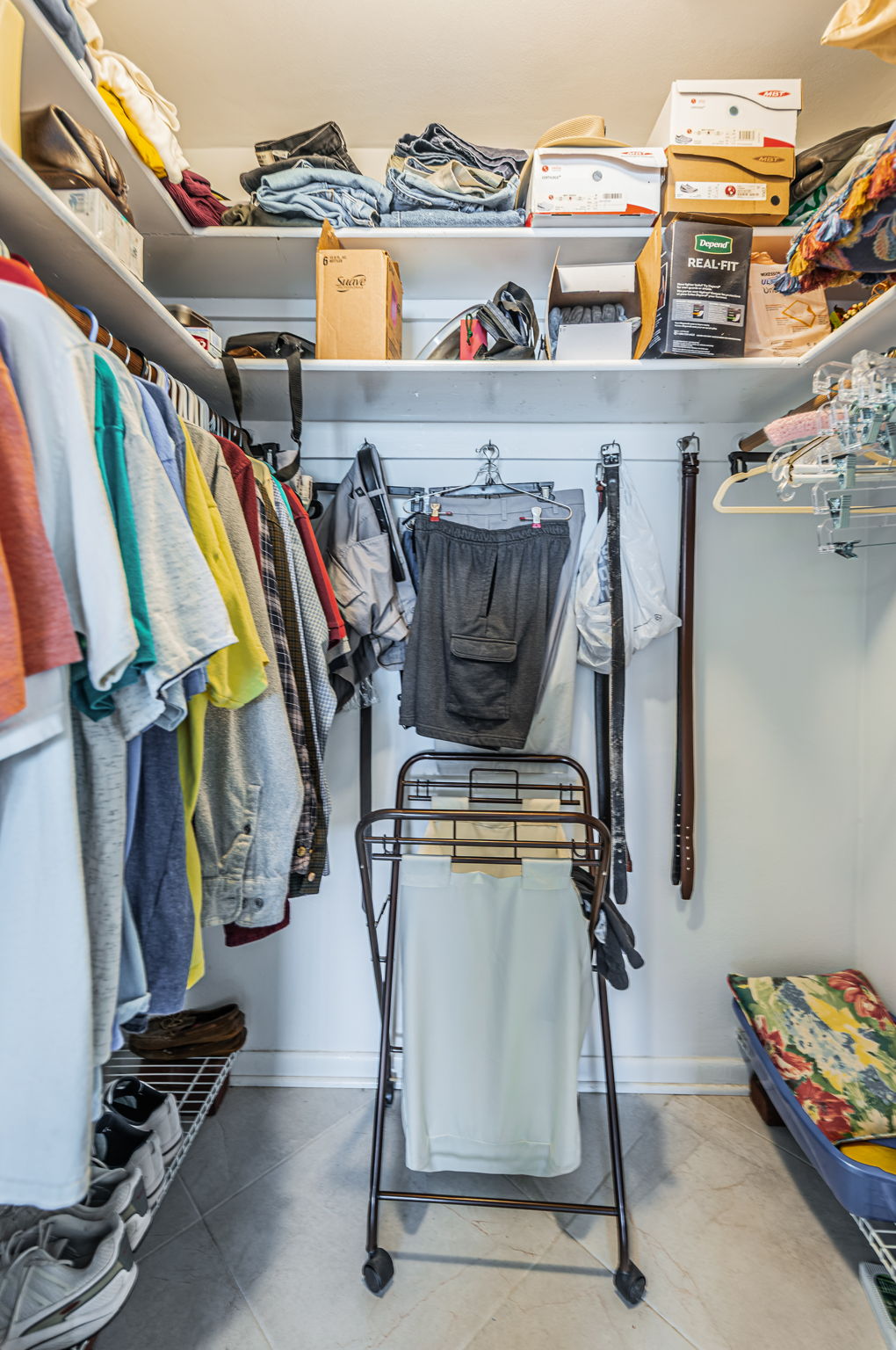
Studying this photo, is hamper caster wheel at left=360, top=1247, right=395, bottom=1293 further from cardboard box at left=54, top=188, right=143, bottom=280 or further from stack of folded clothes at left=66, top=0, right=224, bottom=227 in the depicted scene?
stack of folded clothes at left=66, top=0, right=224, bottom=227

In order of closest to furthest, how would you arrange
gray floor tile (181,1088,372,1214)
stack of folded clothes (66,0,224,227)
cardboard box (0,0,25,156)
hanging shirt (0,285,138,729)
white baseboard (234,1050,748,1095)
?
hanging shirt (0,285,138,729), cardboard box (0,0,25,156), stack of folded clothes (66,0,224,227), gray floor tile (181,1088,372,1214), white baseboard (234,1050,748,1095)

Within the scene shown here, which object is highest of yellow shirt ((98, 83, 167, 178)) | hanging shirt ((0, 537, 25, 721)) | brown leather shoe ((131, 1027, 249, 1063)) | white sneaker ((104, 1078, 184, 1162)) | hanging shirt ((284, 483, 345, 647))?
yellow shirt ((98, 83, 167, 178))


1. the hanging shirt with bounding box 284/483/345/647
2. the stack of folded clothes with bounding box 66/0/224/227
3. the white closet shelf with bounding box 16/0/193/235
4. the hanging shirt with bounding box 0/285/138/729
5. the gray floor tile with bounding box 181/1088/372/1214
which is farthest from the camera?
the gray floor tile with bounding box 181/1088/372/1214

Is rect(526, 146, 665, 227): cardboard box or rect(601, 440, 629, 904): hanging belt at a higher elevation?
rect(526, 146, 665, 227): cardboard box

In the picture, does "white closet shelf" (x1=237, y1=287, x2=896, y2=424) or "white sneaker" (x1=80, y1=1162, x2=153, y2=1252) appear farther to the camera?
"white closet shelf" (x1=237, y1=287, x2=896, y2=424)

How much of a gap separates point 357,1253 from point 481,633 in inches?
57.3

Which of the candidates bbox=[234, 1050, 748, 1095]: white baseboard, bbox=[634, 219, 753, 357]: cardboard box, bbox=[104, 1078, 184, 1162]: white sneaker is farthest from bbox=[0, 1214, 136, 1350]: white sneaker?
bbox=[634, 219, 753, 357]: cardboard box

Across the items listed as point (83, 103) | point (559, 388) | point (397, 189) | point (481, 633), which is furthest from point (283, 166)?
point (481, 633)

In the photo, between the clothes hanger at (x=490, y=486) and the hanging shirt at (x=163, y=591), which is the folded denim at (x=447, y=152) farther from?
the hanging shirt at (x=163, y=591)

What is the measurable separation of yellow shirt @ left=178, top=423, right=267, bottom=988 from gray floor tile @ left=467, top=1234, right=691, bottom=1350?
103cm

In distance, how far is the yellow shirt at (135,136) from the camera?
1.27 meters

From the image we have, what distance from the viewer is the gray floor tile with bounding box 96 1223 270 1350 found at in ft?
4.14

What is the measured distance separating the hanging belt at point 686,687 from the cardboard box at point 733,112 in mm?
662

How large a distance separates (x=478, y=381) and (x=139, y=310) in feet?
2.47
